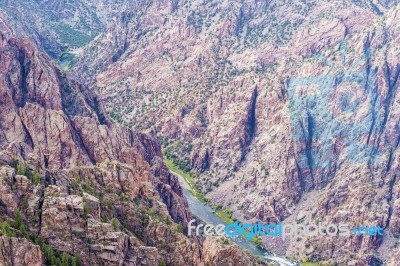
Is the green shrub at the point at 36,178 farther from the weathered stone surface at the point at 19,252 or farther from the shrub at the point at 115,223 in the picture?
the weathered stone surface at the point at 19,252

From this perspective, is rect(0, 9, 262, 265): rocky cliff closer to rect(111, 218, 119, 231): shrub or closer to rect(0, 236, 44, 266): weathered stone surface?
rect(0, 236, 44, 266): weathered stone surface

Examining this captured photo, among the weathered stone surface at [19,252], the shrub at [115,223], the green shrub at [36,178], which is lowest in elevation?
the shrub at [115,223]

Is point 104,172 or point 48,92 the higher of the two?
point 48,92

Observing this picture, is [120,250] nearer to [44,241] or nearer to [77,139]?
[44,241]

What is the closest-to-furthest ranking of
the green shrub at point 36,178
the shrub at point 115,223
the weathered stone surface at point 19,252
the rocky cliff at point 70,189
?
1. the weathered stone surface at point 19,252
2. the rocky cliff at point 70,189
3. the green shrub at point 36,178
4. the shrub at point 115,223

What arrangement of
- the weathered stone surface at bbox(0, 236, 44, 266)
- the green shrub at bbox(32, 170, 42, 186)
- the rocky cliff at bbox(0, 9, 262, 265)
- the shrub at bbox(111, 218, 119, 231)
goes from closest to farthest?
the weathered stone surface at bbox(0, 236, 44, 266) < the rocky cliff at bbox(0, 9, 262, 265) < the green shrub at bbox(32, 170, 42, 186) < the shrub at bbox(111, 218, 119, 231)

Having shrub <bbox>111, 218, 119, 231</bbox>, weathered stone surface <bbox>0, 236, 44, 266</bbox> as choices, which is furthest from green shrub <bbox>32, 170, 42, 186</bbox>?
weathered stone surface <bbox>0, 236, 44, 266</bbox>

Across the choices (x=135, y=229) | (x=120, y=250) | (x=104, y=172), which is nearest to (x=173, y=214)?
(x=104, y=172)

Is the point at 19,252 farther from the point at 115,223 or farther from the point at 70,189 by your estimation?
the point at 70,189

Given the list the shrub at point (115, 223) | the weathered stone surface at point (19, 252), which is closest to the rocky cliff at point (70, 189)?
the weathered stone surface at point (19, 252)
